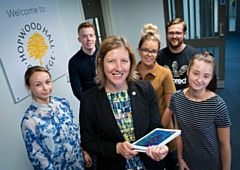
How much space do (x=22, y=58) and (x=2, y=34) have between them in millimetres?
272

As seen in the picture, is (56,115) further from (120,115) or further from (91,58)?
(91,58)

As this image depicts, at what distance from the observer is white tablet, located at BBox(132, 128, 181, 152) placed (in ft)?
3.23

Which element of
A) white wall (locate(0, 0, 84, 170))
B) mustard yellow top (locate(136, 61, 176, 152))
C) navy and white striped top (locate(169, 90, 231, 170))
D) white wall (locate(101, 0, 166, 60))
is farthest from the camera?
white wall (locate(101, 0, 166, 60))

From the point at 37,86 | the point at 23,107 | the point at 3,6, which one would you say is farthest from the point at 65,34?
the point at 37,86

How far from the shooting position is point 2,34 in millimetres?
1786

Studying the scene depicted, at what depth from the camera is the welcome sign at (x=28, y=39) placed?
6.02 ft

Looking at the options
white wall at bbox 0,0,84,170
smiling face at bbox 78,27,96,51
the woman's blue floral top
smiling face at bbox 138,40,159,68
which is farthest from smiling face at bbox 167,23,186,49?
white wall at bbox 0,0,84,170

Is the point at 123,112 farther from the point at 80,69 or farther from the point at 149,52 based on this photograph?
the point at 80,69

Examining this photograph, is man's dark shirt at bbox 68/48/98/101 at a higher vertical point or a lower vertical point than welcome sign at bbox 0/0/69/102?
lower

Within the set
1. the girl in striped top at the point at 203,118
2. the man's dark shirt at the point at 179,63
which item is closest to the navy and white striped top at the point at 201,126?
the girl in striped top at the point at 203,118

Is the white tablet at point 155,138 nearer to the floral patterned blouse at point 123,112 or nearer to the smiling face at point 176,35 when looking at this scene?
the floral patterned blouse at point 123,112

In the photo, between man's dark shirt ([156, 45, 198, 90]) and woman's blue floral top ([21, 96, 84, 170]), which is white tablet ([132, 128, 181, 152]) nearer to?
woman's blue floral top ([21, 96, 84, 170])

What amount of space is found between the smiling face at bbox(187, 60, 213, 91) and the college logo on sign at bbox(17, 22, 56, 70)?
156 cm

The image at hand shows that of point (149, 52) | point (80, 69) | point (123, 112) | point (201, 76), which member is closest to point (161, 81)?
point (149, 52)
